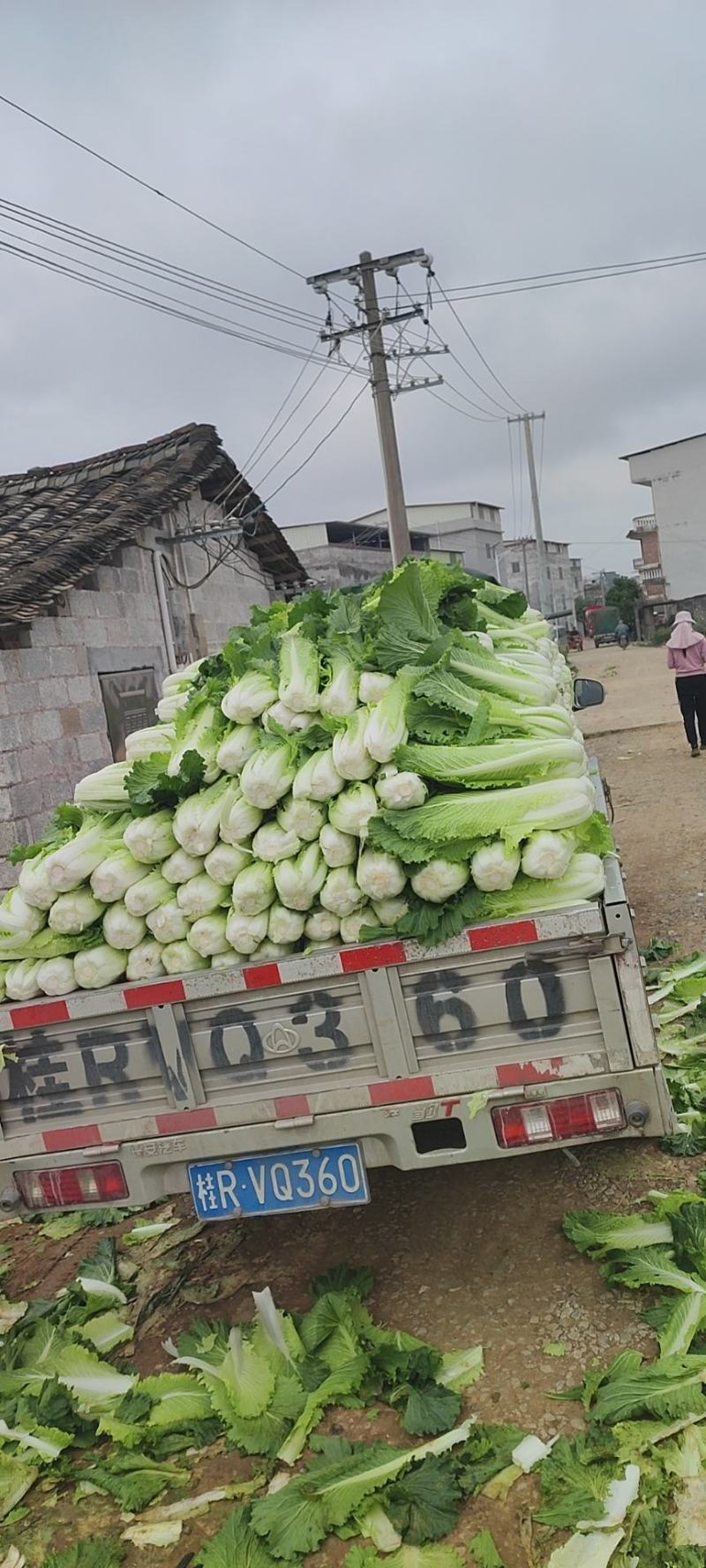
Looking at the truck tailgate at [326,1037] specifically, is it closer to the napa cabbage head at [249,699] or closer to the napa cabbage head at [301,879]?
the napa cabbage head at [301,879]

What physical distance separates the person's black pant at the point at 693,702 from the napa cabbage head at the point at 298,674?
1000cm

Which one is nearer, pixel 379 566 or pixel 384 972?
pixel 384 972

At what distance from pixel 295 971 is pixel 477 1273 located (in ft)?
4.92

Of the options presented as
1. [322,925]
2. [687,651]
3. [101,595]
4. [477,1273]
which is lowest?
[477,1273]

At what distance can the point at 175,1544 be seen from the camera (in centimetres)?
289

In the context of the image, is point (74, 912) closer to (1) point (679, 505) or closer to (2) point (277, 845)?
(2) point (277, 845)

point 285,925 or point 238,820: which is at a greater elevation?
point 238,820

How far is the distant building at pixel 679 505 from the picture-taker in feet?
146

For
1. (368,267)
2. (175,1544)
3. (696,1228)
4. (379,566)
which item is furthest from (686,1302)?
(379,566)

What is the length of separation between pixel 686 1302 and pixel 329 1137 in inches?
47.0

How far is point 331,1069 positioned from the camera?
11.0 feet

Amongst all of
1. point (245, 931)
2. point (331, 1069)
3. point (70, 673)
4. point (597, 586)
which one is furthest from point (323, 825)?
point (597, 586)

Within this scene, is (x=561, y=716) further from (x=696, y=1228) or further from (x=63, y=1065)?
(x=63, y=1065)

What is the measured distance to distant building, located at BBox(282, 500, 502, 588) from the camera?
37.7 metres
